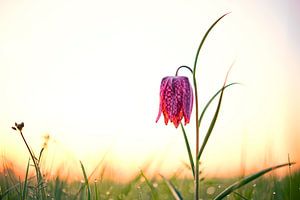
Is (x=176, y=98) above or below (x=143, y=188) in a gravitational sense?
above

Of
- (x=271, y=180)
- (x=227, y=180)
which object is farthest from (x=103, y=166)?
(x=271, y=180)

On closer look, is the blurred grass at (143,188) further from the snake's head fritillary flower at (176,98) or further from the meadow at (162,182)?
the snake's head fritillary flower at (176,98)

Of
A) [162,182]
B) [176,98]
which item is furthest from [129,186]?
[176,98]

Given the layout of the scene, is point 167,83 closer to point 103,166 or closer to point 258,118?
point 103,166

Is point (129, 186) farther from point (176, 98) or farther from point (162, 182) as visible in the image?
point (176, 98)

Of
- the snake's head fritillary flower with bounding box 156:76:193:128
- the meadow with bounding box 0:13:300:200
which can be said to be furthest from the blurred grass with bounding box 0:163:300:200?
the snake's head fritillary flower with bounding box 156:76:193:128

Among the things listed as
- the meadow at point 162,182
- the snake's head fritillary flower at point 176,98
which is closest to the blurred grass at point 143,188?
the meadow at point 162,182

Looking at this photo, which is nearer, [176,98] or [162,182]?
[176,98]

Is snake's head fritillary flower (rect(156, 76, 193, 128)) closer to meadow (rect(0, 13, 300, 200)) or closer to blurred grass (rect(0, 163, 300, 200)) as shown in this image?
meadow (rect(0, 13, 300, 200))

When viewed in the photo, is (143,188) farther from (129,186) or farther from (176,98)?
(176,98)
